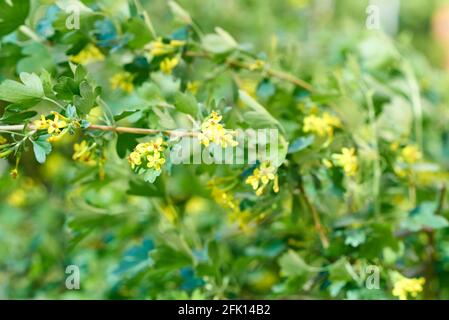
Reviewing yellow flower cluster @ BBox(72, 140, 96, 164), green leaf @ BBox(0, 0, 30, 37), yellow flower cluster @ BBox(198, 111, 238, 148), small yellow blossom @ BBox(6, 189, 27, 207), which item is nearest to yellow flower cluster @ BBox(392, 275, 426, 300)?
yellow flower cluster @ BBox(198, 111, 238, 148)

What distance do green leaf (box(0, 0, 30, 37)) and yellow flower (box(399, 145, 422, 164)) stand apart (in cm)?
73

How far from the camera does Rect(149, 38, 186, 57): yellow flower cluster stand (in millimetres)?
1102

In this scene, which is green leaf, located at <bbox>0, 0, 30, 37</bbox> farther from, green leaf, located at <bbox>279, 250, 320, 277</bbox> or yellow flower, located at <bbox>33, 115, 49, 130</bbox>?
green leaf, located at <bbox>279, 250, 320, 277</bbox>

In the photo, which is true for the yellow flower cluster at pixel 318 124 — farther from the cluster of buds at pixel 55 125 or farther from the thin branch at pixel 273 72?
the cluster of buds at pixel 55 125

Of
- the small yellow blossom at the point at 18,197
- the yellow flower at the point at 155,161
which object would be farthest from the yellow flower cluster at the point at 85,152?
the small yellow blossom at the point at 18,197

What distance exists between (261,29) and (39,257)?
1.21m

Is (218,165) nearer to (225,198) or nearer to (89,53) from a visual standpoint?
(225,198)

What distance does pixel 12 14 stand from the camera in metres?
1.07

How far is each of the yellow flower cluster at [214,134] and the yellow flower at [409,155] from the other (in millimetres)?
540

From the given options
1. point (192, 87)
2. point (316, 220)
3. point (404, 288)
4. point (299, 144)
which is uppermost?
point (192, 87)

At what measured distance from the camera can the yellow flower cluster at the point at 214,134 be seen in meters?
0.83

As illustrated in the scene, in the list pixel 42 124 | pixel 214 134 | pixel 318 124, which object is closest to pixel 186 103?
pixel 214 134

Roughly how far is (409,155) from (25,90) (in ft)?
2.55
